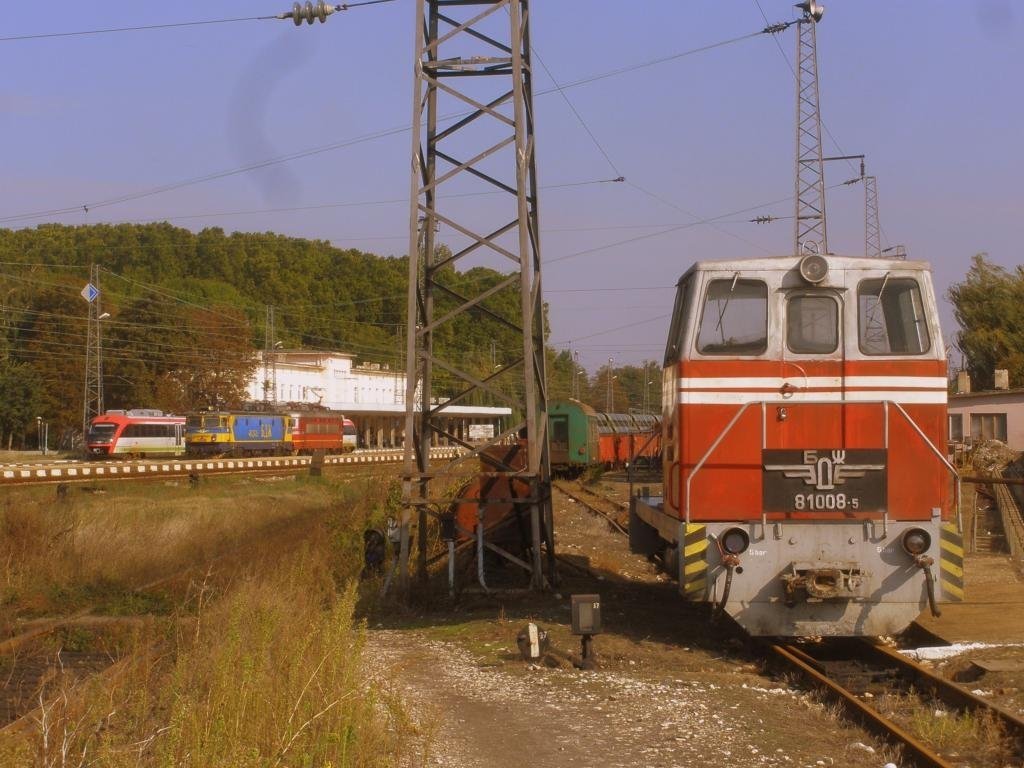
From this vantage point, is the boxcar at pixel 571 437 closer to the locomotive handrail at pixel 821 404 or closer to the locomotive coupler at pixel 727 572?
the locomotive handrail at pixel 821 404

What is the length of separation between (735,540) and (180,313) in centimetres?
6099

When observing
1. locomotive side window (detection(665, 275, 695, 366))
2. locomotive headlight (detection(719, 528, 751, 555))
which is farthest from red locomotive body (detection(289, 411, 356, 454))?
locomotive headlight (detection(719, 528, 751, 555))

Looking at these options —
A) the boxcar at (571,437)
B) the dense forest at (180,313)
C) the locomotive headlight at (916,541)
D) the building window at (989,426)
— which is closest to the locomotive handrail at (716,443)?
the locomotive headlight at (916,541)

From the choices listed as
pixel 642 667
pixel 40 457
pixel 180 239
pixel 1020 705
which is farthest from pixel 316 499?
pixel 180 239

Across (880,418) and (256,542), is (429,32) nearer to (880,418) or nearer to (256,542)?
(880,418)

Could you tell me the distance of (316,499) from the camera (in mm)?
29156

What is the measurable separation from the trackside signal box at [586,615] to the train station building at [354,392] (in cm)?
5955

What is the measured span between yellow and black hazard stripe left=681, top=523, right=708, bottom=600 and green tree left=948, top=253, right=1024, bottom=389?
126ft

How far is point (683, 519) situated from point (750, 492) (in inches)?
23.4

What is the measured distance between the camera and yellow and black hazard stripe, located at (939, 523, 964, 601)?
27.5 feet

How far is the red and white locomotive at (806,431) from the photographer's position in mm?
8453

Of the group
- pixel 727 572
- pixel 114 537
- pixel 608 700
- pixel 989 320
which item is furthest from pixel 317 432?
pixel 608 700

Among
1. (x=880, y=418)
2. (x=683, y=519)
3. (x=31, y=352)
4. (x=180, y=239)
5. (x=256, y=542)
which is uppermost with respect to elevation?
(x=180, y=239)

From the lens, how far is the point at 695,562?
28.1 feet
